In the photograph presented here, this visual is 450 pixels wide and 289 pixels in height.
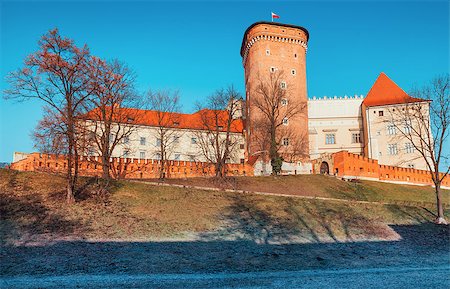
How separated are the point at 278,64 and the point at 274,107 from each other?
28.9 feet

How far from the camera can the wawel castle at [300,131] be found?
147 feet

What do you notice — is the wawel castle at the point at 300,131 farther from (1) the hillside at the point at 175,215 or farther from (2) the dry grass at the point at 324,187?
(1) the hillside at the point at 175,215

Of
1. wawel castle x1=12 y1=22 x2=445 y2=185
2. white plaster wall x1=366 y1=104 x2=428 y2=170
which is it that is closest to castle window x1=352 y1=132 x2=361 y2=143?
wawel castle x1=12 y1=22 x2=445 y2=185

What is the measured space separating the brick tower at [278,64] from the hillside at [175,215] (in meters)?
21.0

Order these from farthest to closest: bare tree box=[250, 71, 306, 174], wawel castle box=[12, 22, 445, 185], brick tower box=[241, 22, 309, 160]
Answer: brick tower box=[241, 22, 309, 160]
wawel castle box=[12, 22, 445, 185]
bare tree box=[250, 71, 306, 174]

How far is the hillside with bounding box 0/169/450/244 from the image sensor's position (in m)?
17.1

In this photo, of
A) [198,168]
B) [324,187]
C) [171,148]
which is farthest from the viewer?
[171,148]

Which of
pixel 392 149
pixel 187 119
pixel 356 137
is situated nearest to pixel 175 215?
pixel 187 119

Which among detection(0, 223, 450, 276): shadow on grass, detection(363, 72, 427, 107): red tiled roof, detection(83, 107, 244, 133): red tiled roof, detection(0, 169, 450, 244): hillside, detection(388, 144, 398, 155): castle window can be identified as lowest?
detection(0, 223, 450, 276): shadow on grass

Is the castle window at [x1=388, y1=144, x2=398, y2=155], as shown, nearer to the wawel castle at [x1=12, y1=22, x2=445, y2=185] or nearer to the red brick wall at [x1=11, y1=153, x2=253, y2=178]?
the wawel castle at [x1=12, y1=22, x2=445, y2=185]

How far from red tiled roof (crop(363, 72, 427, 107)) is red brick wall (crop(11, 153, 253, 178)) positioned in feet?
67.8

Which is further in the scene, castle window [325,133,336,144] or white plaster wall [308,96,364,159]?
castle window [325,133,336,144]

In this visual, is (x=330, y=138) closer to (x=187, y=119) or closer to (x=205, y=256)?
(x=187, y=119)

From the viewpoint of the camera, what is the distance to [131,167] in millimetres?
37125
